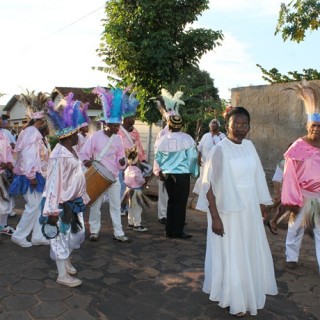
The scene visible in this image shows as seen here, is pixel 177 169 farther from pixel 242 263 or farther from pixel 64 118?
pixel 242 263

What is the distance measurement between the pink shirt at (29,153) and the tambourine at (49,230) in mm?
1719

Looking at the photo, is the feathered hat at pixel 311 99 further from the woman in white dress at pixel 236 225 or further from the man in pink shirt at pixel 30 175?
the man in pink shirt at pixel 30 175

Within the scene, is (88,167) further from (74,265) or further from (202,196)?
(202,196)

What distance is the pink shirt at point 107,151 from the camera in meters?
5.95

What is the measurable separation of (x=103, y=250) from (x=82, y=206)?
4.87 ft

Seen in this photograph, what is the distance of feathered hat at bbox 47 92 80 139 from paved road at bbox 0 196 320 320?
5.26ft

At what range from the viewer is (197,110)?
19766 millimetres

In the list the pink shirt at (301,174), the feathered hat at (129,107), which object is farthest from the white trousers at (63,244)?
the feathered hat at (129,107)

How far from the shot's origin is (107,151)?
19.5ft

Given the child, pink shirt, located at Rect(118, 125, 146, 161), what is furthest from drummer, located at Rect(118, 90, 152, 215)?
the child

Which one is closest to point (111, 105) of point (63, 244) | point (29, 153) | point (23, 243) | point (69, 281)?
point (29, 153)

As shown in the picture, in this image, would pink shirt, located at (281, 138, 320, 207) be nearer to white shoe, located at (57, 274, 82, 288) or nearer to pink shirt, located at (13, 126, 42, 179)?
white shoe, located at (57, 274, 82, 288)

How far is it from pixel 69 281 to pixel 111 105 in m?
2.67

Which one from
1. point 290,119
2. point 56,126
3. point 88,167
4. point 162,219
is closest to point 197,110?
point 290,119
